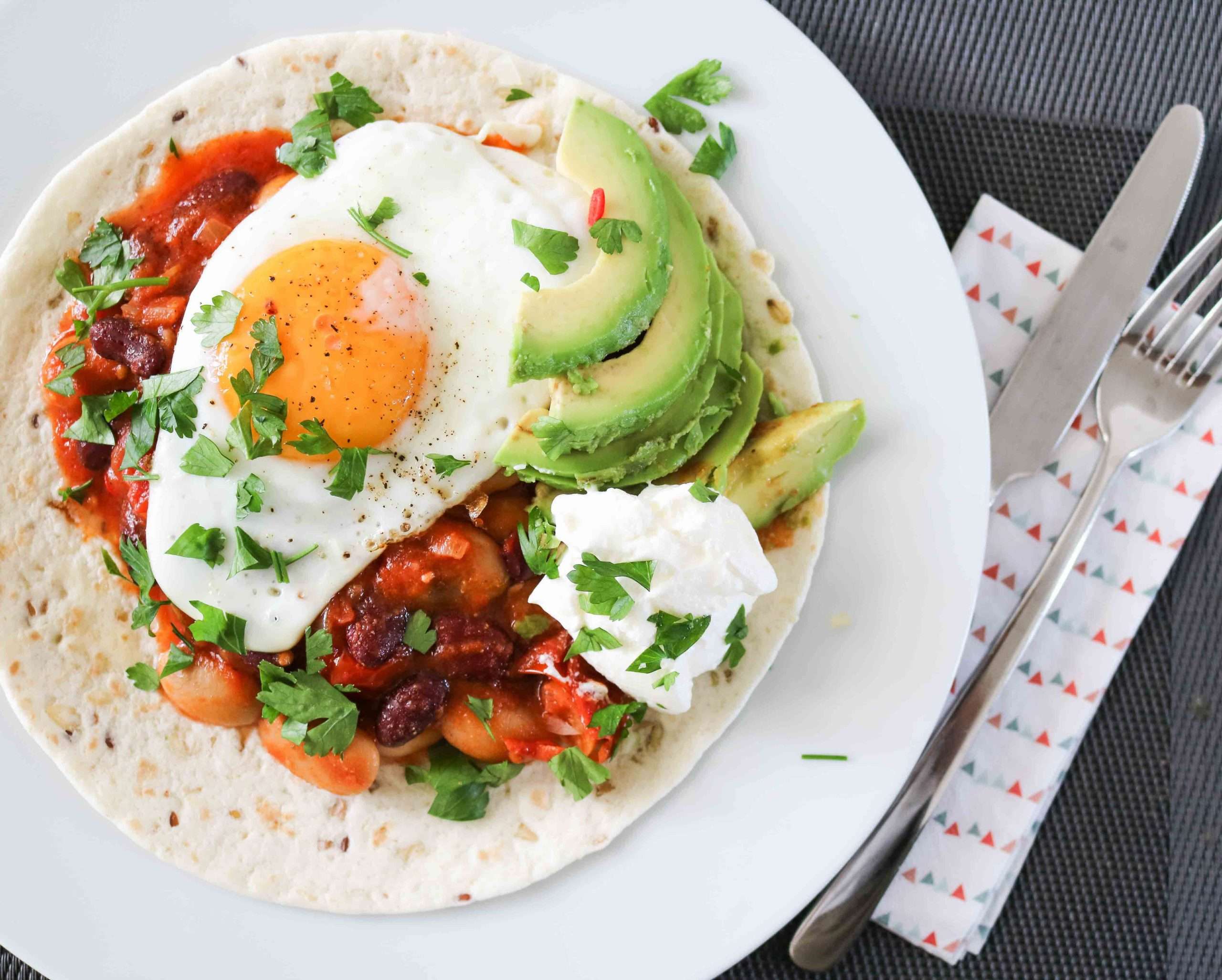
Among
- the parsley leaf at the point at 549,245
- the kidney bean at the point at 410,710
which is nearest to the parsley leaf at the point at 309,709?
the kidney bean at the point at 410,710

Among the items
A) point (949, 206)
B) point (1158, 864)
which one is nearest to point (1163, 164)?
point (949, 206)

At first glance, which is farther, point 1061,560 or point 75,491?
point 1061,560

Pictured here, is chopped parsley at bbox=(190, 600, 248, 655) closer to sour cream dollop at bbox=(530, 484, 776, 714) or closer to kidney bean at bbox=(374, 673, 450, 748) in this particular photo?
→ kidney bean at bbox=(374, 673, 450, 748)

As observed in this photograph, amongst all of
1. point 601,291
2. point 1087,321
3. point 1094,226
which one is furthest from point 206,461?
point 1094,226

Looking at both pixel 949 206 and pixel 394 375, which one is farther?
pixel 949 206

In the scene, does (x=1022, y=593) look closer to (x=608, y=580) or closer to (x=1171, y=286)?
(x=1171, y=286)

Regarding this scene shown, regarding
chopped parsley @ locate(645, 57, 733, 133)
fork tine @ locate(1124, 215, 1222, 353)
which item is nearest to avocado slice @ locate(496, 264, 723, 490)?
chopped parsley @ locate(645, 57, 733, 133)

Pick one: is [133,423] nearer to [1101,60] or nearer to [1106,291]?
[1106,291]
